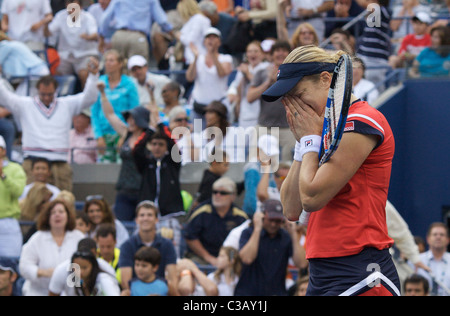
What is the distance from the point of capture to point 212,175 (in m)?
8.51

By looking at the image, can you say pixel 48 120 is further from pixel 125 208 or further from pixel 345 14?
pixel 345 14

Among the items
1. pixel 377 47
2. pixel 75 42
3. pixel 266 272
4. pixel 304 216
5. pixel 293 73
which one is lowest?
pixel 266 272

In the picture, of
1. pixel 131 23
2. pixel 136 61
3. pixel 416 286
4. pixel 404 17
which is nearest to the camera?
pixel 416 286

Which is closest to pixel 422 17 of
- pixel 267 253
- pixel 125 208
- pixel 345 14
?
pixel 345 14

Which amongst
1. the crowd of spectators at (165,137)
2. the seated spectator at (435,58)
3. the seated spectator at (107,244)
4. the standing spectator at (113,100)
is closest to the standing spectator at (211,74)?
the crowd of spectators at (165,137)

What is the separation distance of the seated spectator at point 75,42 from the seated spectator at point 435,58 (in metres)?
4.26

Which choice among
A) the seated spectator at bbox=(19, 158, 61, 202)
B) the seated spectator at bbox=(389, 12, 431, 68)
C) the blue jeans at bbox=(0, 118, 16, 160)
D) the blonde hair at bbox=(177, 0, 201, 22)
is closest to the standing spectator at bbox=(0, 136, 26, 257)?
the seated spectator at bbox=(19, 158, 61, 202)

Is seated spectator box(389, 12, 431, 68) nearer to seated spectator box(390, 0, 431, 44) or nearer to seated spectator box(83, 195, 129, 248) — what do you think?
seated spectator box(390, 0, 431, 44)

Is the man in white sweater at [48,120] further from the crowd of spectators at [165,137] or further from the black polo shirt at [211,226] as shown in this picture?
the black polo shirt at [211,226]

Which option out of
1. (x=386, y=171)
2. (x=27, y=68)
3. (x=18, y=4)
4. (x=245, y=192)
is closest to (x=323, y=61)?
(x=386, y=171)

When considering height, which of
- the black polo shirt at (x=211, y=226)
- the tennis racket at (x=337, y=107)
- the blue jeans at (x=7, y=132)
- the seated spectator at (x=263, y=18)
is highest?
the seated spectator at (x=263, y=18)

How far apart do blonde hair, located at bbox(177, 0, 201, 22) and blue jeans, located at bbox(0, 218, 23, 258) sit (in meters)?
4.82

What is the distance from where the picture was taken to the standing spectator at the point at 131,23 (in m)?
11.2

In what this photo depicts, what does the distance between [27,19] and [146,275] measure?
604 cm
